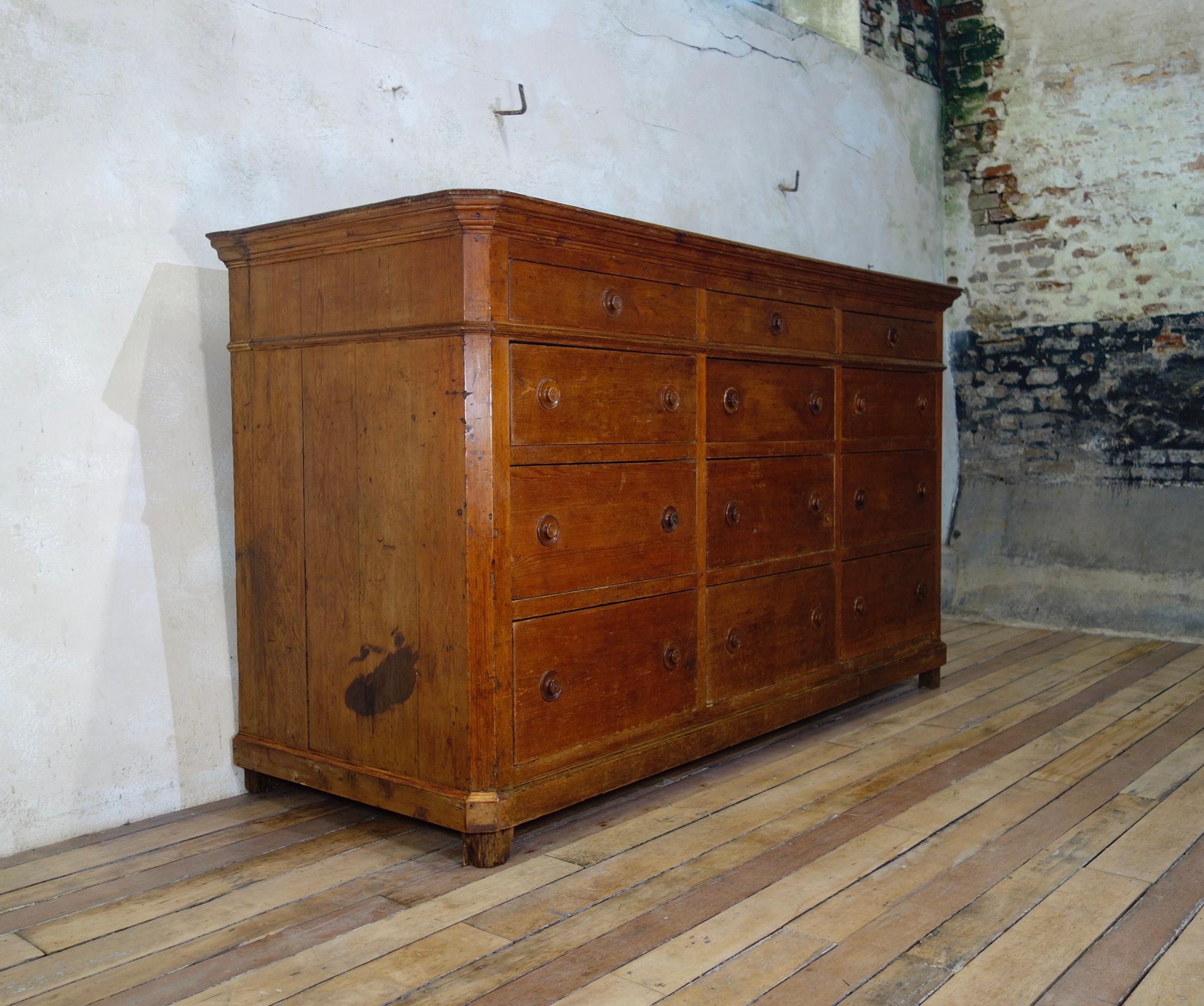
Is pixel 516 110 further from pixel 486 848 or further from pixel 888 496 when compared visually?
pixel 486 848

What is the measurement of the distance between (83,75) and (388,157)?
0.90 meters

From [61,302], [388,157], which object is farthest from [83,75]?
[388,157]

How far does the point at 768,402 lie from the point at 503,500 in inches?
44.9

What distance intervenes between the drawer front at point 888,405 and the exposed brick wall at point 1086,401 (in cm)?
167

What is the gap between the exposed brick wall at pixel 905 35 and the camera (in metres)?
5.61

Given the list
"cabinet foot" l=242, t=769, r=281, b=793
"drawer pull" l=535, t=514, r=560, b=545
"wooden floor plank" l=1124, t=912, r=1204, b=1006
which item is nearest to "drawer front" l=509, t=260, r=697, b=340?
"drawer pull" l=535, t=514, r=560, b=545

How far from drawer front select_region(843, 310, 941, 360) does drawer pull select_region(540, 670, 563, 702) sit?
1.63 meters

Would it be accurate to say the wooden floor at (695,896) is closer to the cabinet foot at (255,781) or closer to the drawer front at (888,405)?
the cabinet foot at (255,781)

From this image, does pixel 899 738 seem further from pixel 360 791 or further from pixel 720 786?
pixel 360 791

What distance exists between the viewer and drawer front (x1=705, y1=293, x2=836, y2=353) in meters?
3.16

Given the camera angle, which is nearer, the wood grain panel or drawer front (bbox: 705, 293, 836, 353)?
drawer front (bbox: 705, 293, 836, 353)

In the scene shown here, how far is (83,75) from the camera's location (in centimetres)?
268

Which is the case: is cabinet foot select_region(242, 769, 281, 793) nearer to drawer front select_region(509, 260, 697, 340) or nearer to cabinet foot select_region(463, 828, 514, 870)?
cabinet foot select_region(463, 828, 514, 870)

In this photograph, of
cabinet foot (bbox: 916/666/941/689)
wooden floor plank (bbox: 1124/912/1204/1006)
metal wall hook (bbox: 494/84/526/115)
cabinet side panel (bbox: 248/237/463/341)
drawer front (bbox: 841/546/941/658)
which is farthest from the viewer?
cabinet foot (bbox: 916/666/941/689)
